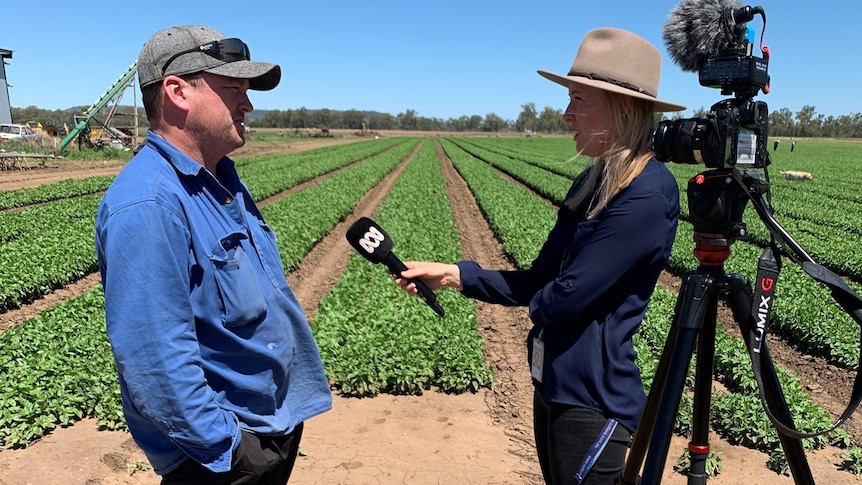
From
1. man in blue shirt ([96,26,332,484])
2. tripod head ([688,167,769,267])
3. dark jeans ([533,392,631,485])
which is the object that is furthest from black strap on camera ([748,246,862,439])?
man in blue shirt ([96,26,332,484])

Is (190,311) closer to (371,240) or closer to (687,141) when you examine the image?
(371,240)

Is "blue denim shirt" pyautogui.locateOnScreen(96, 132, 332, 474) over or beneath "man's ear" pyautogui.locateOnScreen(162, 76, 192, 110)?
beneath

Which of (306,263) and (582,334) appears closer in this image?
(582,334)

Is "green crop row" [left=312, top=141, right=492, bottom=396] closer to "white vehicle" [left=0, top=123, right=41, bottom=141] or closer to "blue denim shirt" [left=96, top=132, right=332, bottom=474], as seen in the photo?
"blue denim shirt" [left=96, top=132, right=332, bottom=474]

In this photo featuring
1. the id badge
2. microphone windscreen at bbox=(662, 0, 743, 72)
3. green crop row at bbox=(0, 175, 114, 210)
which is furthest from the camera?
green crop row at bbox=(0, 175, 114, 210)

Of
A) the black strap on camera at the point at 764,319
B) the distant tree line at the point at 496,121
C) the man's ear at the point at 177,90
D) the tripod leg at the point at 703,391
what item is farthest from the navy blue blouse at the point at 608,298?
the distant tree line at the point at 496,121

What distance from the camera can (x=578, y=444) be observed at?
226 centimetres

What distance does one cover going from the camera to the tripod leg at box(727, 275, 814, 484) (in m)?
2.04

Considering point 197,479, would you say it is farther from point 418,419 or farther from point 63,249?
point 63,249

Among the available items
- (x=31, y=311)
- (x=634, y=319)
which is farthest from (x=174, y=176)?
(x=31, y=311)

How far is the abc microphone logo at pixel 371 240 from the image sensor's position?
2.75 m

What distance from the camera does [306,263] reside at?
38.1ft

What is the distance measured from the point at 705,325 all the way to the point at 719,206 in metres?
0.43

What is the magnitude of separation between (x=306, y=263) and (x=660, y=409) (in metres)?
10.1
